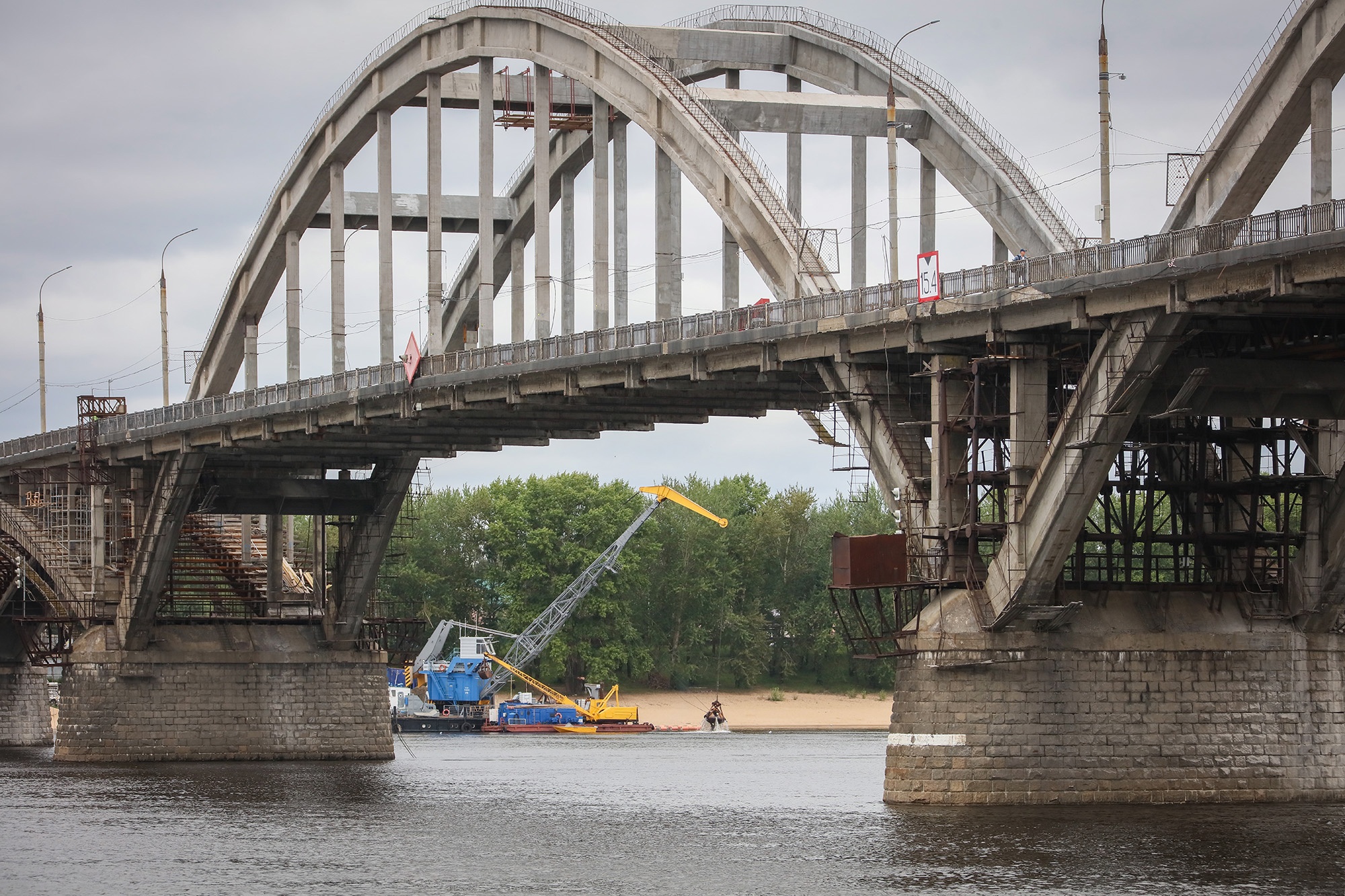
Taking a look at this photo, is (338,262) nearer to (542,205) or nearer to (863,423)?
(542,205)

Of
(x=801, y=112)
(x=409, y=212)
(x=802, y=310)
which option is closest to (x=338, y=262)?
(x=409, y=212)

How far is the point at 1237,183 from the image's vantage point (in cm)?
4497

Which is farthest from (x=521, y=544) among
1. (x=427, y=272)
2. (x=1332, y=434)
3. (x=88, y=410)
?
(x=1332, y=434)

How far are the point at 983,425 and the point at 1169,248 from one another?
6630mm

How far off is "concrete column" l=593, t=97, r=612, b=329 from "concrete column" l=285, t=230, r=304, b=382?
1532 centimetres

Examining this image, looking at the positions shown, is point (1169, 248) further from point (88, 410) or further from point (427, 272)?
point (88, 410)

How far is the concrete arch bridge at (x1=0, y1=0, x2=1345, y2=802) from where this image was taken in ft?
141

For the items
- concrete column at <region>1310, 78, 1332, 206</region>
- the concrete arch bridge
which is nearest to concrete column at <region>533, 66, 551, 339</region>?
the concrete arch bridge

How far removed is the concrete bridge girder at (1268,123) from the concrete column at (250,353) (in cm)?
4170

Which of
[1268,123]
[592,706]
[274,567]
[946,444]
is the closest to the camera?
[1268,123]

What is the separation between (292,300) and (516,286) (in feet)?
31.6

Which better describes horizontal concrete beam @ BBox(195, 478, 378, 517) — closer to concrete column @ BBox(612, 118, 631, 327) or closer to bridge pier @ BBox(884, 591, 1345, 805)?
concrete column @ BBox(612, 118, 631, 327)

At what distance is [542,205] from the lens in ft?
220

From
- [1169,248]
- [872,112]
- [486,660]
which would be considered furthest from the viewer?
[486,660]
